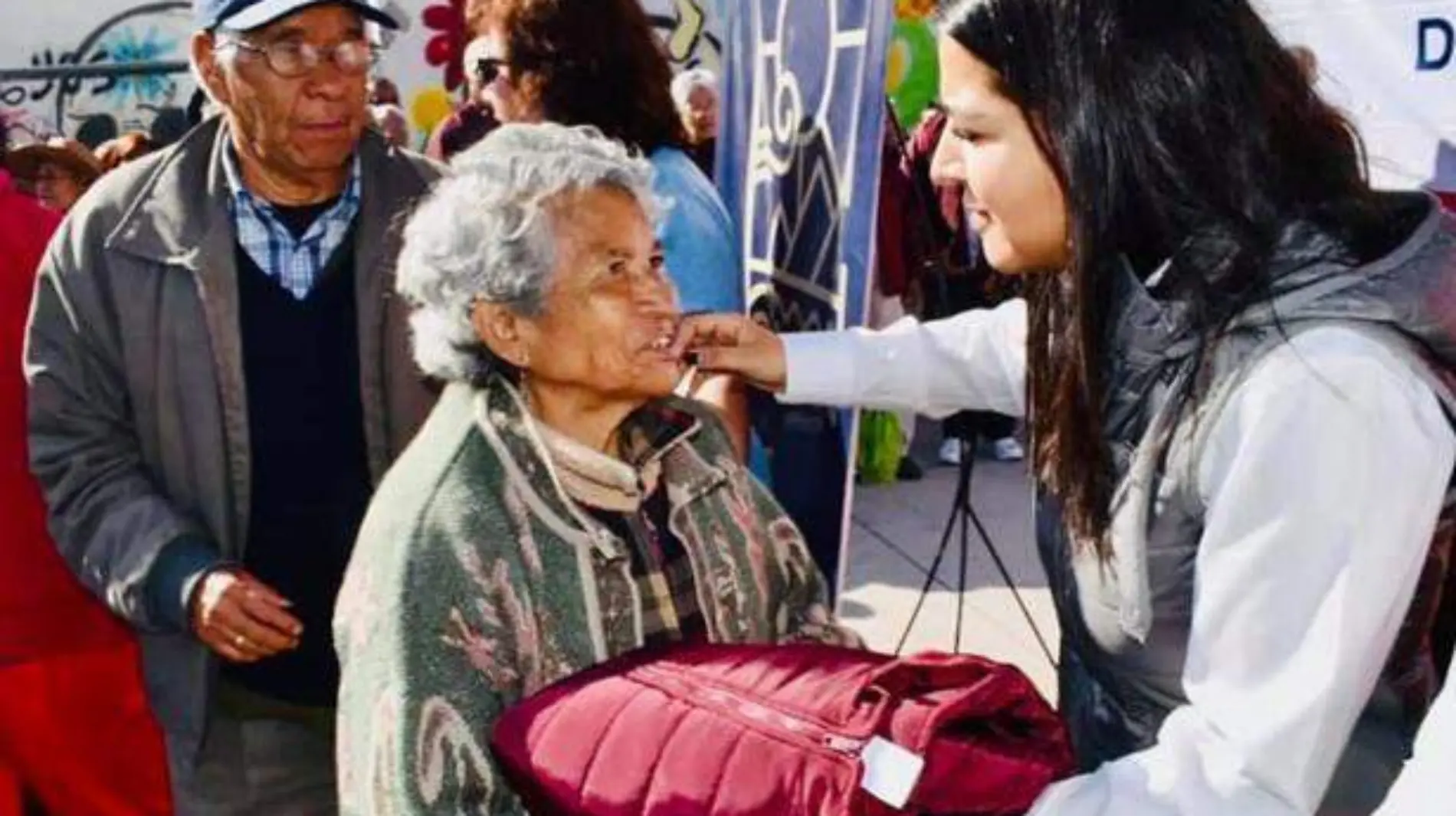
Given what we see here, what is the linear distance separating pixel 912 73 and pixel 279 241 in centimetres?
736

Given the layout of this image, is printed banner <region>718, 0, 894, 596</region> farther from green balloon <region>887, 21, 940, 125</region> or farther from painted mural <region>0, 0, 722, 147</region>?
painted mural <region>0, 0, 722, 147</region>

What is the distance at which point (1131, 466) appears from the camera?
1.59 metres

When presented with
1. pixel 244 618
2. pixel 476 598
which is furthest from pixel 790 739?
pixel 244 618

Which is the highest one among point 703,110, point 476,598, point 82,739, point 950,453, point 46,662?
point 476,598

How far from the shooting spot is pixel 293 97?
8.66 ft

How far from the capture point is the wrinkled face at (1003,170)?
5.30 feet

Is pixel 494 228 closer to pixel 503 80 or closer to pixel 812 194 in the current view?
pixel 812 194

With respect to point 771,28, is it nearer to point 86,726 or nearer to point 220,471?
point 220,471

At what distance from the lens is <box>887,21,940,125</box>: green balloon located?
9.36 meters

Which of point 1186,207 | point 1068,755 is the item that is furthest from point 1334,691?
point 1186,207

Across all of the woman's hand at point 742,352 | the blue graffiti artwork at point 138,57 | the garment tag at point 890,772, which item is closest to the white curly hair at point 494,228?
the woman's hand at point 742,352

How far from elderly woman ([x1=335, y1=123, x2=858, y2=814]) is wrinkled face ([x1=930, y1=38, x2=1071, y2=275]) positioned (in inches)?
21.0

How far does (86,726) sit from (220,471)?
70 cm

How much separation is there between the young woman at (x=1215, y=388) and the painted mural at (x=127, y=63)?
9446 millimetres
